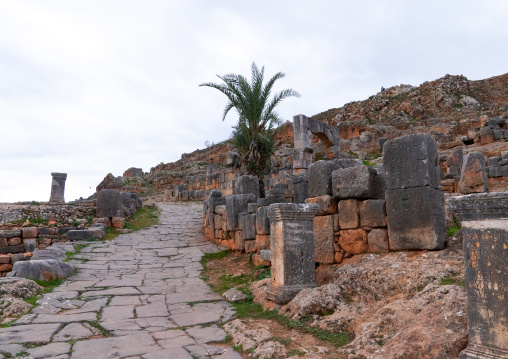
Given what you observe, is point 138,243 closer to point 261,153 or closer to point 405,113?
point 261,153

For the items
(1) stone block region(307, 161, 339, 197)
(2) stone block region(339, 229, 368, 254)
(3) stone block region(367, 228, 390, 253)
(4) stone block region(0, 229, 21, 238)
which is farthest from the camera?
(4) stone block region(0, 229, 21, 238)

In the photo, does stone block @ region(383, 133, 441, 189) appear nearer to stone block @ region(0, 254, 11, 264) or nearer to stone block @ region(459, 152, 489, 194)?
stone block @ region(459, 152, 489, 194)

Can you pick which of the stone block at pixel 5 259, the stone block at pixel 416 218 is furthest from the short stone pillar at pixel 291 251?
the stone block at pixel 5 259

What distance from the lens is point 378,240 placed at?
229 inches

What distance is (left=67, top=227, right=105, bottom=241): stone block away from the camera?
12.2 metres

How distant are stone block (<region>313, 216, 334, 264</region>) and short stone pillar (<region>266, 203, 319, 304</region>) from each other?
70cm

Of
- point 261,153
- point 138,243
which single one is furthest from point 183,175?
point 138,243

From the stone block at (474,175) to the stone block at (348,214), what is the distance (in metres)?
6.43

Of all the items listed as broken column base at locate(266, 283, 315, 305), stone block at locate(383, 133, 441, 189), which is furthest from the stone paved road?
stone block at locate(383, 133, 441, 189)

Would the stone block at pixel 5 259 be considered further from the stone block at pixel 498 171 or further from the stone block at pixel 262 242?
the stone block at pixel 498 171

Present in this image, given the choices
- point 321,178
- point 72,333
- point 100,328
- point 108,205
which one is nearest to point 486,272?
point 321,178

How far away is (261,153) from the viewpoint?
17.7 meters

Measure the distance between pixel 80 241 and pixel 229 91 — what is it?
29.2 ft

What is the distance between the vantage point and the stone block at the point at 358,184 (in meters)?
6.09
